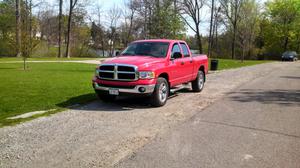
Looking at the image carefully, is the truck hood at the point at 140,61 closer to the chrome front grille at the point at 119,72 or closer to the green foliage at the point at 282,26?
the chrome front grille at the point at 119,72

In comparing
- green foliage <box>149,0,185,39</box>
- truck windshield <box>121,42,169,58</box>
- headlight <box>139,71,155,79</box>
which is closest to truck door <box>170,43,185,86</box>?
truck windshield <box>121,42,169,58</box>

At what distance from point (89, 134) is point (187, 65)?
18.1 feet

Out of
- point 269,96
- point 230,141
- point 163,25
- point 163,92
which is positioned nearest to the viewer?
point 230,141

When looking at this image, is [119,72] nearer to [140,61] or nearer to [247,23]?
[140,61]

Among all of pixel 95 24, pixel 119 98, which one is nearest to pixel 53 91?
pixel 119 98

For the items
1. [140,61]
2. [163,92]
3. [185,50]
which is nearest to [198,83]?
[185,50]

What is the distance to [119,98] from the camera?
33.3 ft

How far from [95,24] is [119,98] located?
54.6m

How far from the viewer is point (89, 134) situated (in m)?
5.89

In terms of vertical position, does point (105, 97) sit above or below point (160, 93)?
below

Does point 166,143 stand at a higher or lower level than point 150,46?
lower

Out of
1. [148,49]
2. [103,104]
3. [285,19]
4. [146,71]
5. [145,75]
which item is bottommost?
[103,104]

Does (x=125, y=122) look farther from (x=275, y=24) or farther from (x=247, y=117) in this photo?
(x=275, y=24)

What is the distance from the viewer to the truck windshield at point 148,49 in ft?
31.3
